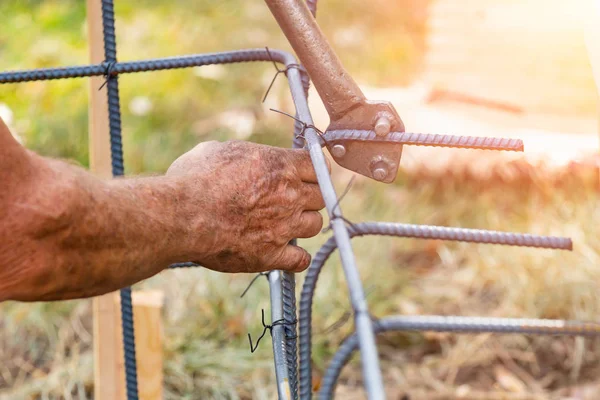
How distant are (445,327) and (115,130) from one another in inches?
27.5

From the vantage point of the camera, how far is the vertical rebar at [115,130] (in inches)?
46.2

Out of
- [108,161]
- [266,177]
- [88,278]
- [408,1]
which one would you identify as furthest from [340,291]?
[408,1]

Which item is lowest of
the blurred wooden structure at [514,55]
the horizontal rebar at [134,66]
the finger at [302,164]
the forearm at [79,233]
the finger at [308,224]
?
the forearm at [79,233]

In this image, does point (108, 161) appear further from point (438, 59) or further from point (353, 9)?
point (353, 9)

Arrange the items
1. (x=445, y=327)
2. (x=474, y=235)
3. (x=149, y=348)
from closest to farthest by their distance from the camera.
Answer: (x=445, y=327), (x=474, y=235), (x=149, y=348)

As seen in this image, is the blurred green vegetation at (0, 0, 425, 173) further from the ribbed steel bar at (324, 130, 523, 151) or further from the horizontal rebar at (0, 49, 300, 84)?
the ribbed steel bar at (324, 130, 523, 151)

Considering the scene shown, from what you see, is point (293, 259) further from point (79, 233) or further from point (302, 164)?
point (79, 233)

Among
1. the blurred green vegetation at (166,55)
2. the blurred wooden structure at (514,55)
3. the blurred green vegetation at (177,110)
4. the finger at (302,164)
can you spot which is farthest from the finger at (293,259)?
the blurred wooden structure at (514,55)

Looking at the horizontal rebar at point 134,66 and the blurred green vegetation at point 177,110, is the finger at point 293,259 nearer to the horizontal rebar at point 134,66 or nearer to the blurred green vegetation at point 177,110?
the horizontal rebar at point 134,66

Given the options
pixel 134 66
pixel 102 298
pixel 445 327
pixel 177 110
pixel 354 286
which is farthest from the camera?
pixel 177 110

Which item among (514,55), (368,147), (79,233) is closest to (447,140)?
(368,147)

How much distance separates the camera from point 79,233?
0.78m

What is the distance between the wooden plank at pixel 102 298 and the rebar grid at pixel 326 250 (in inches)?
9.4

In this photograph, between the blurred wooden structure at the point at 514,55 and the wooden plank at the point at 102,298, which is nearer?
the wooden plank at the point at 102,298
